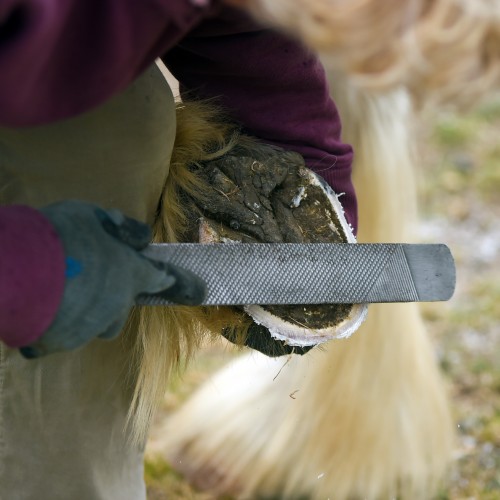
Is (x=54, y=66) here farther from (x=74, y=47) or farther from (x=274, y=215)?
(x=274, y=215)

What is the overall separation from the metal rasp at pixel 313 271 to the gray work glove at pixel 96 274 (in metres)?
0.03

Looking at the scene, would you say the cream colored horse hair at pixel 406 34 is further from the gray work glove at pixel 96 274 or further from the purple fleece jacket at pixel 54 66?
the gray work glove at pixel 96 274

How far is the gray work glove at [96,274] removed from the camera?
2.48 ft

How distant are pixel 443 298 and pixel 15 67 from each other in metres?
0.53

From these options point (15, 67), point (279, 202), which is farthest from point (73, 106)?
point (279, 202)

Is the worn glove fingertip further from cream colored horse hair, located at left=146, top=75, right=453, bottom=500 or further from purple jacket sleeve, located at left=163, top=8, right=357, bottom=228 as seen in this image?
cream colored horse hair, located at left=146, top=75, right=453, bottom=500

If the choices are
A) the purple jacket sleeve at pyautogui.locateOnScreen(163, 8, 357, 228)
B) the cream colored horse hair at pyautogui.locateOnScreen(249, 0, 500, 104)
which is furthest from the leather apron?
the cream colored horse hair at pyautogui.locateOnScreen(249, 0, 500, 104)

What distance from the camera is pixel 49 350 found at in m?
0.77

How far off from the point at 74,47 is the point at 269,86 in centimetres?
30

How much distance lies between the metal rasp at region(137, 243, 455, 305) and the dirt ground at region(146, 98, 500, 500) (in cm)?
19

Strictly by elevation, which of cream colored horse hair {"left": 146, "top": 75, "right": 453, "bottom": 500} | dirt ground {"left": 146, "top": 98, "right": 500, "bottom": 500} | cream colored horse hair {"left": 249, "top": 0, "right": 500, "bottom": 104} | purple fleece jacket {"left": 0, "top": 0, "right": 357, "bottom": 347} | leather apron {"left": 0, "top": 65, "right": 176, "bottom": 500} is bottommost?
dirt ground {"left": 146, "top": 98, "right": 500, "bottom": 500}

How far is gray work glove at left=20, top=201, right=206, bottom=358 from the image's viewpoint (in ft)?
2.48

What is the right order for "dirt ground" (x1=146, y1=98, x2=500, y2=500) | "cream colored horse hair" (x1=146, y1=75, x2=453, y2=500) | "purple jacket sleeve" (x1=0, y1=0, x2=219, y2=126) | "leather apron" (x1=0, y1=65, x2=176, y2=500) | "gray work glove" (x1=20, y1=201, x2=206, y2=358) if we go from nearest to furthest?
1. "purple jacket sleeve" (x1=0, y1=0, x2=219, y2=126)
2. "gray work glove" (x1=20, y1=201, x2=206, y2=358)
3. "leather apron" (x1=0, y1=65, x2=176, y2=500)
4. "cream colored horse hair" (x1=146, y1=75, x2=453, y2=500)
5. "dirt ground" (x1=146, y1=98, x2=500, y2=500)

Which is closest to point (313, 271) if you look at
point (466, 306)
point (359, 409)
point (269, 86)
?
point (269, 86)
